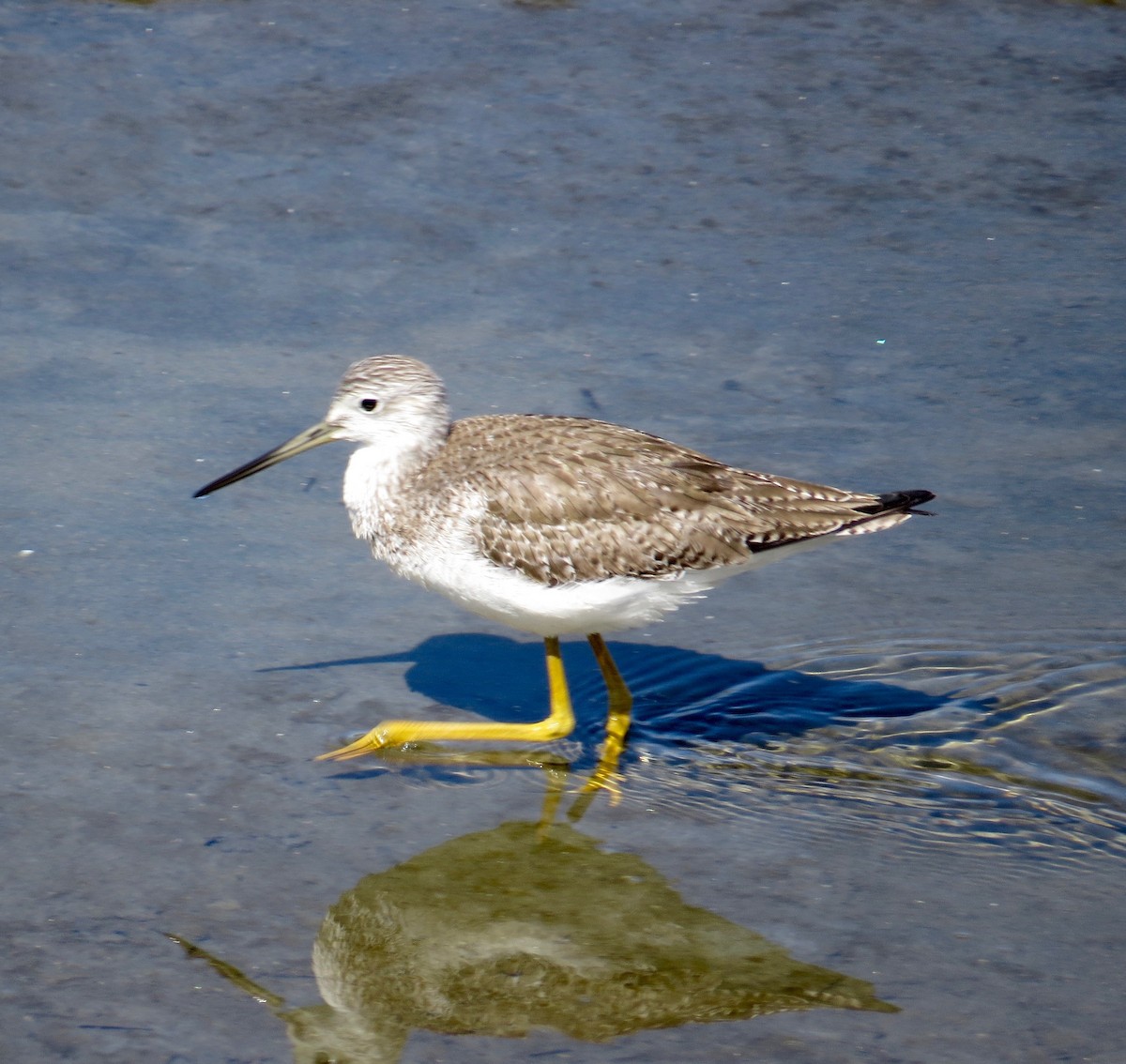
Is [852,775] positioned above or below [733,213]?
below

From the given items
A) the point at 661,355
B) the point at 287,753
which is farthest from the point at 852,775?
Answer: the point at 661,355

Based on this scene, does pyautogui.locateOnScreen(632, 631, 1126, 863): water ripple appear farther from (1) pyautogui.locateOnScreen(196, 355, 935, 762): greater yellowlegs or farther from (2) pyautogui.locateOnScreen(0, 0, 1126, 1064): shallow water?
(1) pyautogui.locateOnScreen(196, 355, 935, 762): greater yellowlegs

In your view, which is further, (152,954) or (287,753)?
(287,753)

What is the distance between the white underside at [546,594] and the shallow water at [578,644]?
54cm

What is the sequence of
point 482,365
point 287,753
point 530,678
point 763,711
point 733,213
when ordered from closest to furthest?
point 287,753
point 763,711
point 530,678
point 482,365
point 733,213

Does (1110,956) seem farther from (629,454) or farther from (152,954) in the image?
(152,954)

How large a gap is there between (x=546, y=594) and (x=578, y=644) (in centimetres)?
144

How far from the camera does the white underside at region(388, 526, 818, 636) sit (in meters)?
6.07

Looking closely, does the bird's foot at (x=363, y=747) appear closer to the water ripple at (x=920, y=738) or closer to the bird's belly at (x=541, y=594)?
the bird's belly at (x=541, y=594)

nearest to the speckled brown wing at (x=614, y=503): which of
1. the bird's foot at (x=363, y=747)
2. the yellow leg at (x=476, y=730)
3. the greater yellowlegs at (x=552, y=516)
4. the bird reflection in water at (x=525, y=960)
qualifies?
the greater yellowlegs at (x=552, y=516)

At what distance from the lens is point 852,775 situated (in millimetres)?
6137

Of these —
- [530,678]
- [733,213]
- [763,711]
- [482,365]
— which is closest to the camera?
[763,711]

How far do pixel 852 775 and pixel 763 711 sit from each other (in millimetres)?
513

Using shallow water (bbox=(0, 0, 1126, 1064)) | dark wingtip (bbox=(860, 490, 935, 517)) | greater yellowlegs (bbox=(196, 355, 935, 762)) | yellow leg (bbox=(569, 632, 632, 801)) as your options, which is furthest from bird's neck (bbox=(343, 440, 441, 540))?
dark wingtip (bbox=(860, 490, 935, 517))
